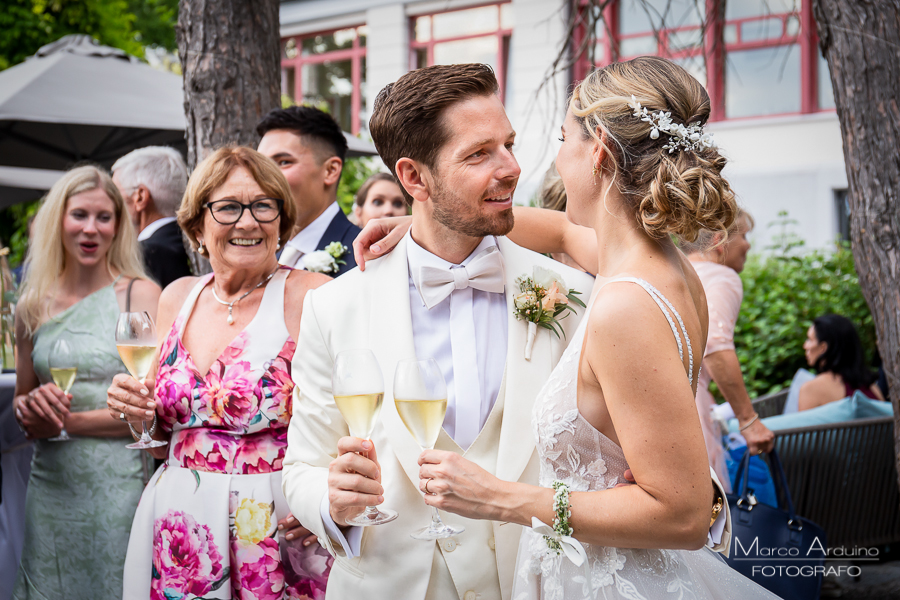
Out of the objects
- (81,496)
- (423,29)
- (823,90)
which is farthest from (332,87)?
(81,496)

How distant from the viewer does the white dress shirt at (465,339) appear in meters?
2.01

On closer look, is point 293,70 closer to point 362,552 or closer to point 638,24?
point 638,24

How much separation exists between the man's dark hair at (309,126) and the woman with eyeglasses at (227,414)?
110cm

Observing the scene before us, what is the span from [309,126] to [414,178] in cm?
185

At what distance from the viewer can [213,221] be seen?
106 inches

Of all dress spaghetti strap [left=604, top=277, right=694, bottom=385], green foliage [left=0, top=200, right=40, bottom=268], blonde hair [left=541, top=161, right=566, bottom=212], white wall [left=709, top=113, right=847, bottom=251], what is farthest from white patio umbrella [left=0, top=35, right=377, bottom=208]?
white wall [left=709, top=113, right=847, bottom=251]

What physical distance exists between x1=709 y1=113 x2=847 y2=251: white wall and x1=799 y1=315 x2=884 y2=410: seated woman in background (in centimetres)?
617

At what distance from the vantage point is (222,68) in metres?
4.04

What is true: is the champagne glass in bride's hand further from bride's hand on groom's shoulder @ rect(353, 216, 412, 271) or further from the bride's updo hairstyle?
the bride's updo hairstyle

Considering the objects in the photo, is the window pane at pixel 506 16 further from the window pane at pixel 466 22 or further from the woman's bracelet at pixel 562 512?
the woman's bracelet at pixel 562 512

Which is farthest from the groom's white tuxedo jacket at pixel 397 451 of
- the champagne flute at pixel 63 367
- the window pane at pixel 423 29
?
the window pane at pixel 423 29

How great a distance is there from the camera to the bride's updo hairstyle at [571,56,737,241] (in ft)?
5.46

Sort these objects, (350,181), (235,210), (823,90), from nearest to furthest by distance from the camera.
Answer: (235,210), (350,181), (823,90)

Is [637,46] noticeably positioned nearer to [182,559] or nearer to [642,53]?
[642,53]
